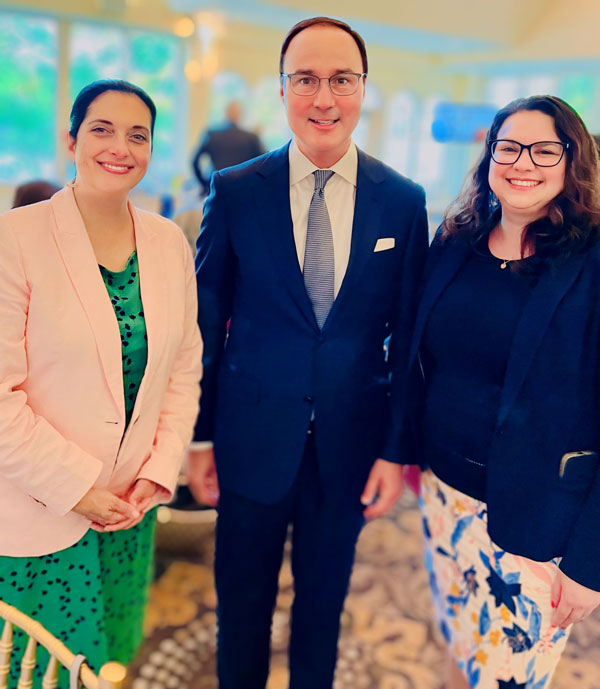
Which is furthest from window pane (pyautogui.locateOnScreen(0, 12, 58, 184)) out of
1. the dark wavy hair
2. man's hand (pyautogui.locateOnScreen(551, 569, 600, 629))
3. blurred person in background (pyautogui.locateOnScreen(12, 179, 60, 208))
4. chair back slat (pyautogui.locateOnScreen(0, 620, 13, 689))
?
man's hand (pyautogui.locateOnScreen(551, 569, 600, 629))

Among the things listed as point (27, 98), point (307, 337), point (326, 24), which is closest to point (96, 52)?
point (27, 98)

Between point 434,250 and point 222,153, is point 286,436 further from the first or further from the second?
point 222,153

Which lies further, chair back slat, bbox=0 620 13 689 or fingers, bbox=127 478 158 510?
fingers, bbox=127 478 158 510

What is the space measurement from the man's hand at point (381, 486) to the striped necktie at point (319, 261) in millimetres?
462

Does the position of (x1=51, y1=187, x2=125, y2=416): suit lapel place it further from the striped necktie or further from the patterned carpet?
the patterned carpet

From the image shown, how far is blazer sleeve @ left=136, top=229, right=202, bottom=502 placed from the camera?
1.50 metres

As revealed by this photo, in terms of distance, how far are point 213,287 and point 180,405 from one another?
0.31 meters

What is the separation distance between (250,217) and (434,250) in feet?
1.57

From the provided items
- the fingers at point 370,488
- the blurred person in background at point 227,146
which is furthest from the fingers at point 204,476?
the blurred person in background at point 227,146

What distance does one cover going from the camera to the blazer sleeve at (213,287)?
5.25 ft

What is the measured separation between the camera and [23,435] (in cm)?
126

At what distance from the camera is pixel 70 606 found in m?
1.46

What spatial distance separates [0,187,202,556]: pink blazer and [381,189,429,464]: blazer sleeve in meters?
0.58

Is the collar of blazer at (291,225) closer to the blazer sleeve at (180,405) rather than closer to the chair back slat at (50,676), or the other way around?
the blazer sleeve at (180,405)
